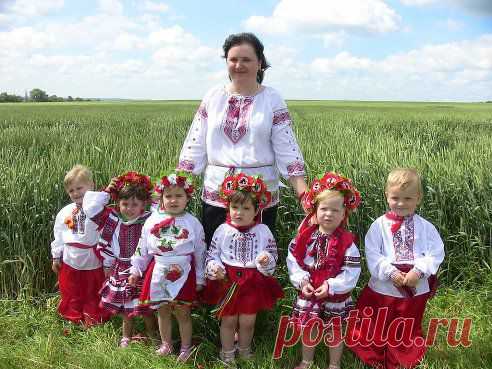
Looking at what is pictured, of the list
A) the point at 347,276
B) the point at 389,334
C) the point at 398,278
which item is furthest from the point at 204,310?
the point at 398,278

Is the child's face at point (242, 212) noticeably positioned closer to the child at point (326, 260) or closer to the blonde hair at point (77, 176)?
the child at point (326, 260)

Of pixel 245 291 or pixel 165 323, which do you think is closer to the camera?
pixel 245 291

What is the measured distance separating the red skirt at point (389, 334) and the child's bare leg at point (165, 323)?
1.08 metres

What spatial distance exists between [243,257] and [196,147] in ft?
2.63

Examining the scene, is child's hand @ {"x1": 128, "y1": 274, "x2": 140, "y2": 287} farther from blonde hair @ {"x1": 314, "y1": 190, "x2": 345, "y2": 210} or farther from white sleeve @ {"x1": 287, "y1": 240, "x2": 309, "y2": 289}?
blonde hair @ {"x1": 314, "y1": 190, "x2": 345, "y2": 210}

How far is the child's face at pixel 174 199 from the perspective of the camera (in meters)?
2.69

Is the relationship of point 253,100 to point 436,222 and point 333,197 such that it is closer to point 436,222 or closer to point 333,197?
point 333,197

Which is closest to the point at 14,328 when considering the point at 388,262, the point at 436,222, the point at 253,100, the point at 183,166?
the point at 183,166

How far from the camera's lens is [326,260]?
253cm

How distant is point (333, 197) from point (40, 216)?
7.82 feet

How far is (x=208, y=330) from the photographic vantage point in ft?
10.2

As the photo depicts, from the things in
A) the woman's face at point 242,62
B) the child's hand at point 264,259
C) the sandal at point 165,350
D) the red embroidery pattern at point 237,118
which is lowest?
the sandal at point 165,350

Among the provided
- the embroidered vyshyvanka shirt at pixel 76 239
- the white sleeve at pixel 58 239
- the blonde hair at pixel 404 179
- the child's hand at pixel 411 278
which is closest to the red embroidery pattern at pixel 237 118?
the blonde hair at pixel 404 179

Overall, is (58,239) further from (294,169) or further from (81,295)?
(294,169)
